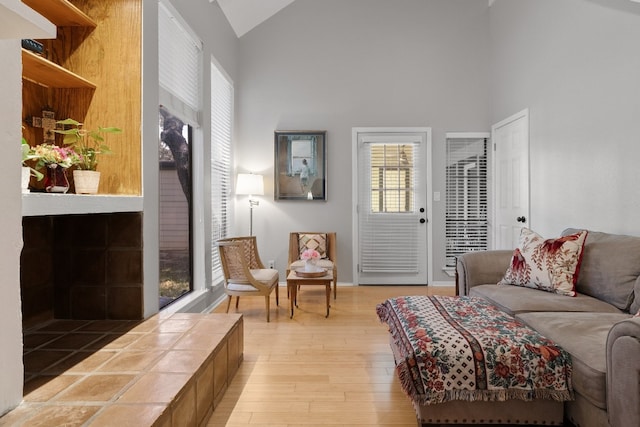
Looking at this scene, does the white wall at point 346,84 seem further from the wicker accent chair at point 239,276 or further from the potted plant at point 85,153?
the potted plant at point 85,153

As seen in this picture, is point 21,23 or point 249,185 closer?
point 21,23

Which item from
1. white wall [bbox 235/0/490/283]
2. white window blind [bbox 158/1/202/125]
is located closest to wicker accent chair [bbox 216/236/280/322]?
white window blind [bbox 158/1/202/125]

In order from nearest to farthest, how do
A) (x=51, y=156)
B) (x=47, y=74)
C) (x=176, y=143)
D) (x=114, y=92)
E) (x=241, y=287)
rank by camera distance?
(x=51, y=156), (x=47, y=74), (x=114, y=92), (x=176, y=143), (x=241, y=287)

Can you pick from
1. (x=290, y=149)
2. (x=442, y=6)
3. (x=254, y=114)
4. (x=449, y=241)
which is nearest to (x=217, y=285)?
(x=290, y=149)

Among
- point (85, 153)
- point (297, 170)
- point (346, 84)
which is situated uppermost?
point (346, 84)

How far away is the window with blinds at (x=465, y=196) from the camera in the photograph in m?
5.19

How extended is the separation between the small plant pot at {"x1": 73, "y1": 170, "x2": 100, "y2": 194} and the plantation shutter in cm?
349

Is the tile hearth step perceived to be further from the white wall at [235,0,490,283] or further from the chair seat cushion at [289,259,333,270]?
the white wall at [235,0,490,283]

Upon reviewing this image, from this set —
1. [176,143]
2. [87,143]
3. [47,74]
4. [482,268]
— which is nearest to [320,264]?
[482,268]

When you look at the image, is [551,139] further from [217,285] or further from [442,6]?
[217,285]

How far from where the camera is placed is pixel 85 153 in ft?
7.45

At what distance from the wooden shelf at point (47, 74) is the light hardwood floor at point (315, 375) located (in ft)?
6.41

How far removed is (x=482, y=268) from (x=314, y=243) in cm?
217

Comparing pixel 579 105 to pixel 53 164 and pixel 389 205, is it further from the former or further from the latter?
pixel 53 164
